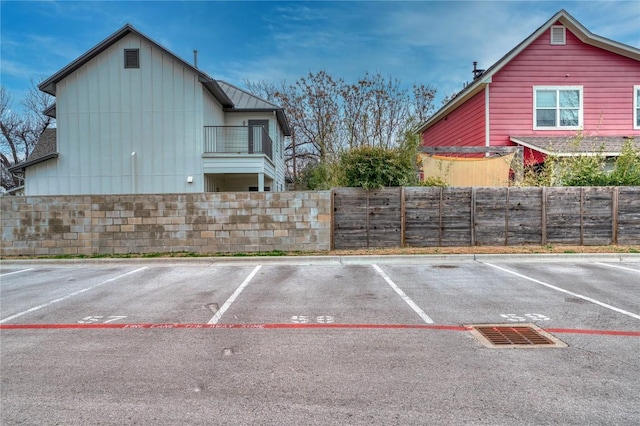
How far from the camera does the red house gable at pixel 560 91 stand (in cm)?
1520

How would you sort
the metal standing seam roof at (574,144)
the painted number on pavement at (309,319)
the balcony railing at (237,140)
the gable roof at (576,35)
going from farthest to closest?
the balcony railing at (237,140) → the gable roof at (576,35) → the metal standing seam roof at (574,144) → the painted number on pavement at (309,319)

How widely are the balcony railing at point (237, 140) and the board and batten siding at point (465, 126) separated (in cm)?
867

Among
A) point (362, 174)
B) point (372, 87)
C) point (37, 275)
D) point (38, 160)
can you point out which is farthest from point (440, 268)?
point (372, 87)

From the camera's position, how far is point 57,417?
2920 millimetres

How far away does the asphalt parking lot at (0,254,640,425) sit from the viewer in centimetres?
297

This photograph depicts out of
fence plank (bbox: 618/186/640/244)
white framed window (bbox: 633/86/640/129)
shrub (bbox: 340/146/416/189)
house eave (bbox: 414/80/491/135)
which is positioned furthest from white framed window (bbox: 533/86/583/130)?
shrub (bbox: 340/146/416/189)

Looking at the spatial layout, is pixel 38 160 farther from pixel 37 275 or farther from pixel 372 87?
pixel 372 87

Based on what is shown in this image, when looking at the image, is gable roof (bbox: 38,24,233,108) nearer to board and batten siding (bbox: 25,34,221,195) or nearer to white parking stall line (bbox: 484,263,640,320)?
board and batten siding (bbox: 25,34,221,195)

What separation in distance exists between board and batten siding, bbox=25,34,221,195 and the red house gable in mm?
11614

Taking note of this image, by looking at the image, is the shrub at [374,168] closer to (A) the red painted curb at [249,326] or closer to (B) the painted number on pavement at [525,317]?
(B) the painted number on pavement at [525,317]

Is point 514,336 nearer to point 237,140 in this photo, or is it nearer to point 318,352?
point 318,352

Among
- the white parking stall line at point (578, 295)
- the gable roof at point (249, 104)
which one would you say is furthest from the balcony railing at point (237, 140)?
the white parking stall line at point (578, 295)

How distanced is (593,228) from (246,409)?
12182mm

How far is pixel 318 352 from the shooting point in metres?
4.11
